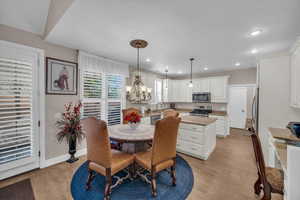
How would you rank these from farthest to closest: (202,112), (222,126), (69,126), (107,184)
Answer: (202,112)
(222,126)
(69,126)
(107,184)

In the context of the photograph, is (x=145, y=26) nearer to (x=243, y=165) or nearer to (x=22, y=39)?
(x=22, y=39)

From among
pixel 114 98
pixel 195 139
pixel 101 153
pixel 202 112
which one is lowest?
pixel 195 139

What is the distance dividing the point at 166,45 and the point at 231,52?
69.4 inches

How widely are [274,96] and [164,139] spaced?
2835 millimetres

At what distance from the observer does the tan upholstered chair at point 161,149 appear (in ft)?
5.88

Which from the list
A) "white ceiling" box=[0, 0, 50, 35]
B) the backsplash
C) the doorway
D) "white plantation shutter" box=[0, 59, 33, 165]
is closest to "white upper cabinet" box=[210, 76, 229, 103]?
the backsplash

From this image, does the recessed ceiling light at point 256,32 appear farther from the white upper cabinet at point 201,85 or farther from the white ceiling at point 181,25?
the white upper cabinet at point 201,85

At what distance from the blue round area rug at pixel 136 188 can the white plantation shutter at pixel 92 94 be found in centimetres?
150

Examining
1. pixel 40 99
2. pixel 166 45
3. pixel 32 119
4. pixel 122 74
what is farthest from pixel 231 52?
pixel 32 119

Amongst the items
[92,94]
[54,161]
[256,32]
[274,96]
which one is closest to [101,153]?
[54,161]

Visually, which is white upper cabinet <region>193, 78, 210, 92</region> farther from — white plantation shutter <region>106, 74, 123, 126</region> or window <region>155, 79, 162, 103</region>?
white plantation shutter <region>106, 74, 123, 126</region>

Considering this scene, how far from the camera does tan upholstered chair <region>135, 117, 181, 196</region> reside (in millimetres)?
1792

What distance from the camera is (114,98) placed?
Result: 3.88 metres

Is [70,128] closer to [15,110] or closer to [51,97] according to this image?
[51,97]
